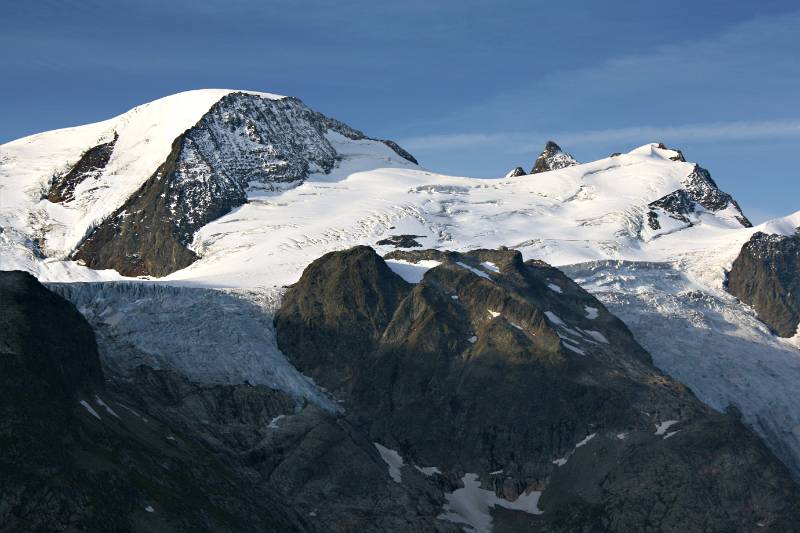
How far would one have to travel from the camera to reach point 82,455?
154m

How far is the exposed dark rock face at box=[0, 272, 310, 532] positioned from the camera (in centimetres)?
14588

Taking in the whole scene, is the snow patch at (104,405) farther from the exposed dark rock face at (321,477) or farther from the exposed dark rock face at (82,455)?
the exposed dark rock face at (321,477)

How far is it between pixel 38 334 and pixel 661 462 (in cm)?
8898

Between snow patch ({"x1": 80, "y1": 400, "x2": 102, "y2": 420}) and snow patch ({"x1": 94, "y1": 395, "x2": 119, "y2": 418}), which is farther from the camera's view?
snow patch ({"x1": 94, "y1": 395, "x2": 119, "y2": 418})

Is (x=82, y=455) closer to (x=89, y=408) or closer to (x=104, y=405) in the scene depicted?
(x=89, y=408)

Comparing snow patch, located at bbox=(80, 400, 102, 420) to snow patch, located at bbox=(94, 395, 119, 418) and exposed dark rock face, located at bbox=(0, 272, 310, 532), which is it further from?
snow patch, located at bbox=(94, 395, 119, 418)

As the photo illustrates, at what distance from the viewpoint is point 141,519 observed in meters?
151

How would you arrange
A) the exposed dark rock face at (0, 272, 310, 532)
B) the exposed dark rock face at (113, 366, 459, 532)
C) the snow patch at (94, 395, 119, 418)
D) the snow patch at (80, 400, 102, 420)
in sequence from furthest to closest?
the exposed dark rock face at (113, 366, 459, 532) → the snow patch at (94, 395, 119, 418) → the snow patch at (80, 400, 102, 420) → the exposed dark rock face at (0, 272, 310, 532)

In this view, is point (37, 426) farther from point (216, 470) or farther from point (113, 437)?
point (216, 470)

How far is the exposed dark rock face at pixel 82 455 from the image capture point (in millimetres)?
145875

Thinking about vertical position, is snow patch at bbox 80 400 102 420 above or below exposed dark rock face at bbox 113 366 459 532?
above

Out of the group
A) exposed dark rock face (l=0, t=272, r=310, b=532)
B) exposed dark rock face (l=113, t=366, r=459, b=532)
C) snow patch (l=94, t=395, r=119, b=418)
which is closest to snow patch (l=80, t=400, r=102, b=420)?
exposed dark rock face (l=0, t=272, r=310, b=532)

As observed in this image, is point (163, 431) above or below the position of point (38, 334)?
below

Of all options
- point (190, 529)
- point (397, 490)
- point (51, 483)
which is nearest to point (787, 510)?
point (397, 490)
